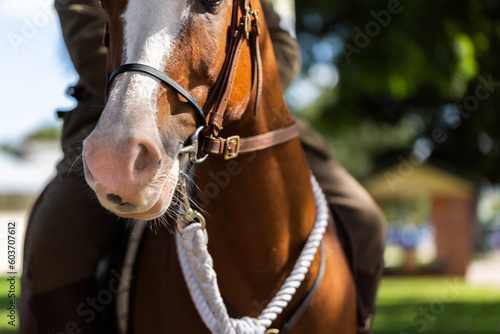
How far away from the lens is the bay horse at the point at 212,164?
6.25ft

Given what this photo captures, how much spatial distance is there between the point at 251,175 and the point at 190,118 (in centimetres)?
55

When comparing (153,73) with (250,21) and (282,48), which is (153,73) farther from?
(282,48)

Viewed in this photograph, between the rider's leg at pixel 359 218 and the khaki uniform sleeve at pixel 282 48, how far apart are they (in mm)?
364

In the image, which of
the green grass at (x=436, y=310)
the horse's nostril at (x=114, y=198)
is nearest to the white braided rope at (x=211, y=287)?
the horse's nostril at (x=114, y=198)

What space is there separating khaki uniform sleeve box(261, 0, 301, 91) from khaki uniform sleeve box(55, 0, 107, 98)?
982mm

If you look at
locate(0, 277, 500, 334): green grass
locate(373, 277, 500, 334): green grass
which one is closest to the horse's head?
locate(0, 277, 500, 334): green grass

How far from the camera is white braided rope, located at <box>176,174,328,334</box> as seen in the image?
2.49 m

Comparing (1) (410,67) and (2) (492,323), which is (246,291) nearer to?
(1) (410,67)

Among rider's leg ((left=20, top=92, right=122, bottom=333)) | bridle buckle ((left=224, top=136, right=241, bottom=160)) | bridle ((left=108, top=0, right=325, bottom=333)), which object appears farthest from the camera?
rider's leg ((left=20, top=92, right=122, bottom=333))

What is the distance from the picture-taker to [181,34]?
6.92 ft

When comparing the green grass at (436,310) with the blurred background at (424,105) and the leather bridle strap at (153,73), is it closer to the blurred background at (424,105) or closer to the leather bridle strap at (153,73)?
the blurred background at (424,105)

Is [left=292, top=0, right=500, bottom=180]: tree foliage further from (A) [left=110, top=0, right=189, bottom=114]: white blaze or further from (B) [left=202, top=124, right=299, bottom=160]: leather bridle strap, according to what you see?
(A) [left=110, top=0, right=189, bottom=114]: white blaze

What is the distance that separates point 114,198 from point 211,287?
0.82 metres

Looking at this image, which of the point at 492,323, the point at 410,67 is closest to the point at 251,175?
the point at 410,67
